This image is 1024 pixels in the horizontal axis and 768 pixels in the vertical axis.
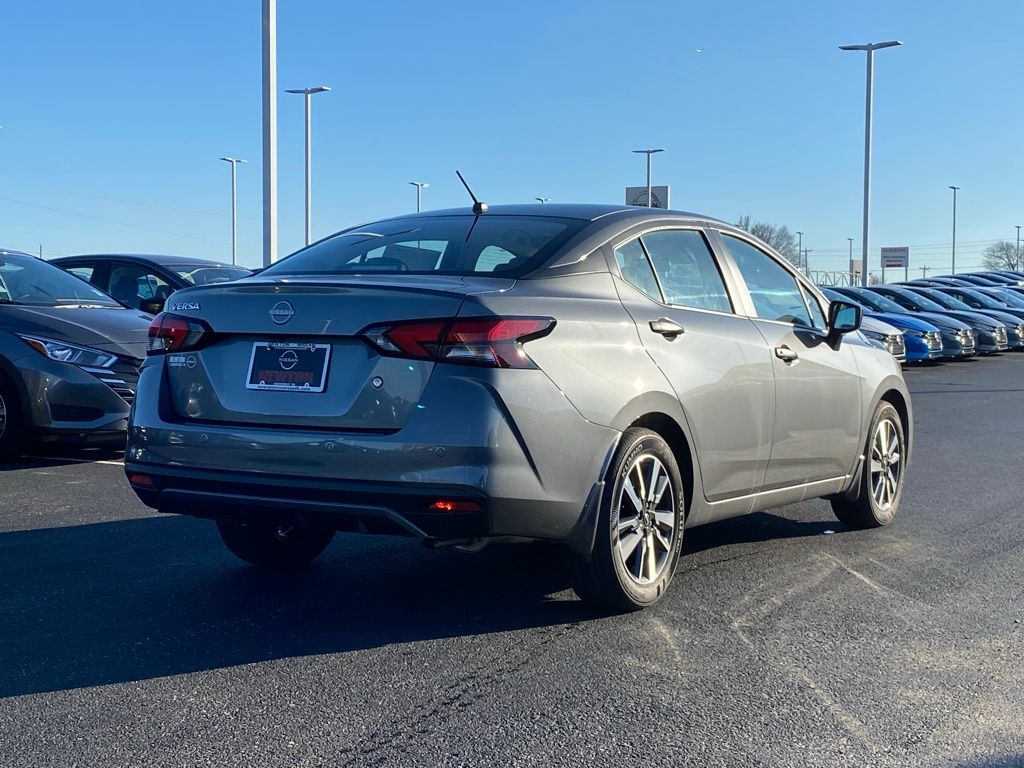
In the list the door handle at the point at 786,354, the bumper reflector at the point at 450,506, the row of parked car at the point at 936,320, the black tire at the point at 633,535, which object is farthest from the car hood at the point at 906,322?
the bumper reflector at the point at 450,506

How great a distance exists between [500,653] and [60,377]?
18.1ft

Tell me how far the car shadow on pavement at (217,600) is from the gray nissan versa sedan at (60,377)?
230cm

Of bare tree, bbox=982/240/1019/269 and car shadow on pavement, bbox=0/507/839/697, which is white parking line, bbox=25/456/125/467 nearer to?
car shadow on pavement, bbox=0/507/839/697

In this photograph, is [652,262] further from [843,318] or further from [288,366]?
[288,366]

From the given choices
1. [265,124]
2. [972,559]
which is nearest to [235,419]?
[972,559]

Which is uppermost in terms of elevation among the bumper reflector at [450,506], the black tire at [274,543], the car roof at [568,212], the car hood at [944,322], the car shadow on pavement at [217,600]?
the car roof at [568,212]

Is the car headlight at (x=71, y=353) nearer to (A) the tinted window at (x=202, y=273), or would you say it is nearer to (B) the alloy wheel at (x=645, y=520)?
(A) the tinted window at (x=202, y=273)

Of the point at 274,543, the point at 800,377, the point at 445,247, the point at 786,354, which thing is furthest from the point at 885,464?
the point at 274,543

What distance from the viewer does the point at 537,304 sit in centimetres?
443

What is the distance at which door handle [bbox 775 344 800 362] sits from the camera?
5777mm

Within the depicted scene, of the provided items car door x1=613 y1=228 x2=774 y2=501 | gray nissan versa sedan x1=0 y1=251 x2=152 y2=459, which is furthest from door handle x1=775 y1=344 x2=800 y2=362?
gray nissan versa sedan x1=0 y1=251 x2=152 y2=459

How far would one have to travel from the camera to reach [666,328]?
4988 mm

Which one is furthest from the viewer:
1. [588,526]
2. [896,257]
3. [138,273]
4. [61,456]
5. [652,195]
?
[896,257]

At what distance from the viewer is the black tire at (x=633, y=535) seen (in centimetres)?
463
